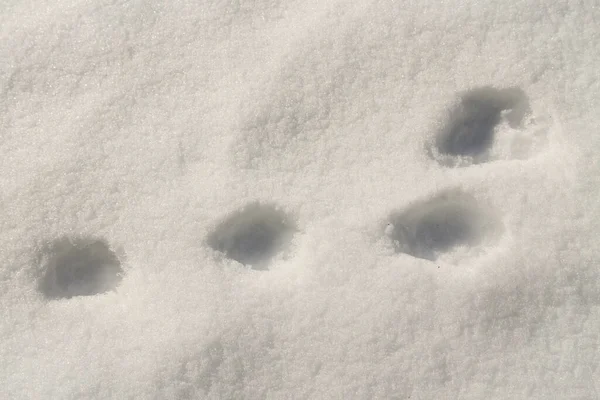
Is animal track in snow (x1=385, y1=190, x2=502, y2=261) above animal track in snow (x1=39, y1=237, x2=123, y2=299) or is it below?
above

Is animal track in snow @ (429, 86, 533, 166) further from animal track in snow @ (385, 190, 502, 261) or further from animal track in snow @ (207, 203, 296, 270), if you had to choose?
animal track in snow @ (207, 203, 296, 270)

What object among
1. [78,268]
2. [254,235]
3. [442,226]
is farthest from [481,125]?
[78,268]

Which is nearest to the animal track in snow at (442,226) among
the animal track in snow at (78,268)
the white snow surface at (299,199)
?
the white snow surface at (299,199)

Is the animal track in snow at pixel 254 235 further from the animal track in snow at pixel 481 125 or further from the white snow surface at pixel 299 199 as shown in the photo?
the animal track in snow at pixel 481 125

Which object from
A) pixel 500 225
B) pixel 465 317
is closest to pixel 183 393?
pixel 465 317

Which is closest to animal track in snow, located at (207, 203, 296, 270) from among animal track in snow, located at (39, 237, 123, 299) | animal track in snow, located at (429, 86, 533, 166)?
animal track in snow, located at (39, 237, 123, 299)

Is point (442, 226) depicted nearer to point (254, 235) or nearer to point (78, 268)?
point (254, 235)
